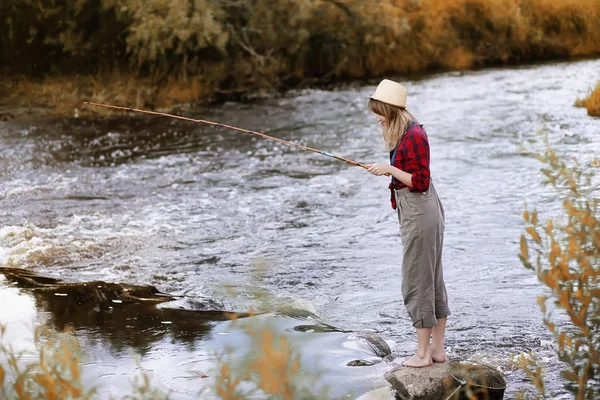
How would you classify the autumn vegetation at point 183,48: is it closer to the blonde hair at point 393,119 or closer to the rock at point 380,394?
the blonde hair at point 393,119

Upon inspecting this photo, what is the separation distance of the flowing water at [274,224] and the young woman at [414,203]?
0.53 metres

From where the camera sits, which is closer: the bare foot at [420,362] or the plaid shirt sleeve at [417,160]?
the plaid shirt sleeve at [417,160]

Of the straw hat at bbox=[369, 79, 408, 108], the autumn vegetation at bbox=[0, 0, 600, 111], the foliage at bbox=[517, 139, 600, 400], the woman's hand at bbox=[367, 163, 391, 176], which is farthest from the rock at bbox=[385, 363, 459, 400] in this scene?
the autumn vegetation at bbox=[0, 0, 600, 111]

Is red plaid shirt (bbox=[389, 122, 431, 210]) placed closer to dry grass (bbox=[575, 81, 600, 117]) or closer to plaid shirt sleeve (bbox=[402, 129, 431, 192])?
plaid shirt sleeve (bbox=[402, 129, 431, 192])

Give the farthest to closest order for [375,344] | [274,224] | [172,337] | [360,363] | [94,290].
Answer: [274,224] < [94,290] < [172,337] < [375,344] < [360,363]

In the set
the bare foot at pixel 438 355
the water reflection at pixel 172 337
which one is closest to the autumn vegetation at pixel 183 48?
the water reflection at pixel 172 337

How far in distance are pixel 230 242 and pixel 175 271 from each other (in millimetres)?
1182

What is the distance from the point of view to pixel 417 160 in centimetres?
474

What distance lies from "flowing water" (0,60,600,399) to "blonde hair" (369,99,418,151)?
1325mm

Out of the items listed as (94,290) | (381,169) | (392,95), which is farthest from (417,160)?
(94,290)

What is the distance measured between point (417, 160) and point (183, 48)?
15.1 meters

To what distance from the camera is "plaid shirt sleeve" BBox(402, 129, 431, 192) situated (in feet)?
15.5

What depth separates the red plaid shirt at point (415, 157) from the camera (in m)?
4.72

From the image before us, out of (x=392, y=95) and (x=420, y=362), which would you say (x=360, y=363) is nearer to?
(x=420, y=362)
